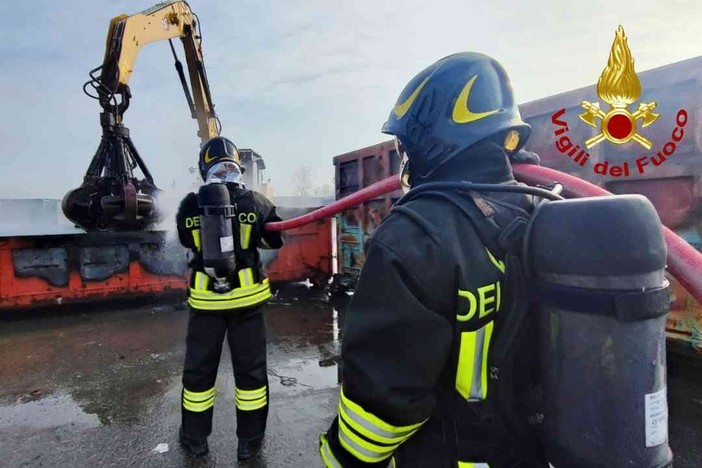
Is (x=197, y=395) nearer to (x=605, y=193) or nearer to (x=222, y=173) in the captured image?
(x=222, y=173)

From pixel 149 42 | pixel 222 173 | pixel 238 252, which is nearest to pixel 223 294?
pixel 238 252

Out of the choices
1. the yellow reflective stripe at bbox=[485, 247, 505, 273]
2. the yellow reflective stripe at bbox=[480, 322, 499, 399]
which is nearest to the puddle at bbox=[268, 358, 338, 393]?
the yellow reflective stripe at bbox=[480, 322, 499, 399]

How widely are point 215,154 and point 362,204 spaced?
13.6 feet

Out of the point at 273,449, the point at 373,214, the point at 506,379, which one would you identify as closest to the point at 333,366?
the point at 273,449

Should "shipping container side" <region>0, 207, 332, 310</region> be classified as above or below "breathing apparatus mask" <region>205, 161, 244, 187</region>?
below

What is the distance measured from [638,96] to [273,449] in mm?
3774

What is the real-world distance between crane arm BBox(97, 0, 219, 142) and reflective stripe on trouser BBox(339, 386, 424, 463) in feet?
24.3

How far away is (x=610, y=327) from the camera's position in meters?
0.85

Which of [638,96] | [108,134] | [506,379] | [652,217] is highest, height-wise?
[108,134]

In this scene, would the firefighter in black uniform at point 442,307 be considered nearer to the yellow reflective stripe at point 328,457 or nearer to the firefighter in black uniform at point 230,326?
the yellow reflective stripe at point 328,457

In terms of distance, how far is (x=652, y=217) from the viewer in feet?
2.77

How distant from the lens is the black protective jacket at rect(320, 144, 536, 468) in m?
0.93

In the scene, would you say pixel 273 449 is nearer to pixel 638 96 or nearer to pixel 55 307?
pixel 638 96

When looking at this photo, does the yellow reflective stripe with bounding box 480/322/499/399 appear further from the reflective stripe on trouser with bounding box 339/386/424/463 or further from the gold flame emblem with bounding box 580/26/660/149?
the gold flame emblem with bounding box 580/26/660/149
